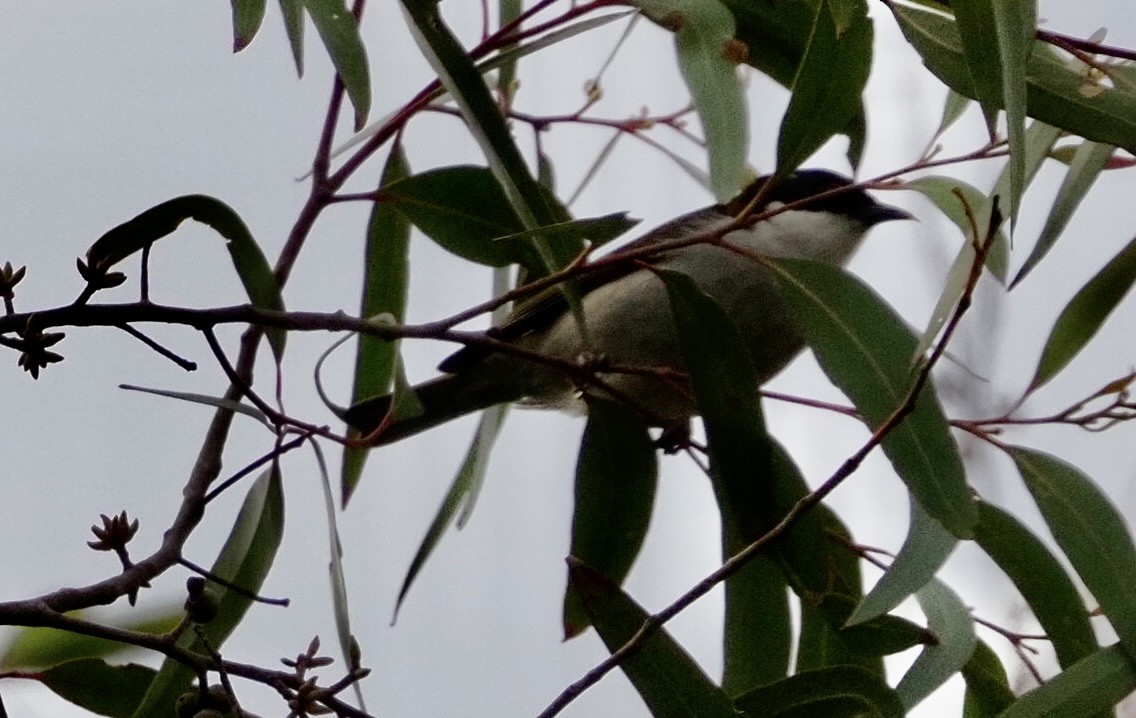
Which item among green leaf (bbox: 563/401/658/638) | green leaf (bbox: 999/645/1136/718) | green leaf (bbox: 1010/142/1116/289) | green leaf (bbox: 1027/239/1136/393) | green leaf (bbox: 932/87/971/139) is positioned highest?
green leaf (bbox: 932/87/971/139)

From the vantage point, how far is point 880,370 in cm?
151

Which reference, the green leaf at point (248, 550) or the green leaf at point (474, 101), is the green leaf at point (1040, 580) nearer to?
the green leaf at point (474, 101)

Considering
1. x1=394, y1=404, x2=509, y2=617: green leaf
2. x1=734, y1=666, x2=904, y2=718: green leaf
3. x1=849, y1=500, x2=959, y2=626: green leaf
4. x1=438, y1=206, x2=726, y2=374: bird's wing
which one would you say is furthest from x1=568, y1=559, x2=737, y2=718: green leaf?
x1=438, y1=206, x2=726, y2=374: bird's wing

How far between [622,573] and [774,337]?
70cm

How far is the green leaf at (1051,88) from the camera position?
1466 millimetres

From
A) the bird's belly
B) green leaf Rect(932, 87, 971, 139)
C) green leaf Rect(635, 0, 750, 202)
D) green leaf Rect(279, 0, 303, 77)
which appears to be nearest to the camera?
green leaf Rect(279, 0, 303, 77)

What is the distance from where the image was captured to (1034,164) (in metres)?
1.57

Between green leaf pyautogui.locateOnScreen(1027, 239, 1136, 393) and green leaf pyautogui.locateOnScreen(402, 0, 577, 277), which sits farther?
green leaf pyautogui.locateOnScreen(1027, 239, 1136, 393)

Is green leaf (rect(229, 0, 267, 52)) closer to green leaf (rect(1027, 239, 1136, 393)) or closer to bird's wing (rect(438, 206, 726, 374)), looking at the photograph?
bird's wing (rect(438, 206, 726, 374))

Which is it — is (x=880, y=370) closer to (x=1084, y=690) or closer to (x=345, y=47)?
(x=1084, y=690)

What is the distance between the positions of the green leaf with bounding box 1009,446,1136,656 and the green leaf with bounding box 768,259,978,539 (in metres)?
0.22

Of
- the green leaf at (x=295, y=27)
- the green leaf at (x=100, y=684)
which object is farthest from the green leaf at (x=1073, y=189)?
the green leaf at (x=100, y=684)

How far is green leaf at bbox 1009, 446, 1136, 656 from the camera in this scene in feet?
5.04

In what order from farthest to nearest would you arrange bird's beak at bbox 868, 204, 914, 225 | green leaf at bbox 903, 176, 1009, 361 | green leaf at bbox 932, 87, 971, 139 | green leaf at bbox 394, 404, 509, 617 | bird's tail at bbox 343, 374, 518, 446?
bird's beak at bbox 868, 204, 914, 225 → bird's tail at bbox 343, 374, 518, 446 → green leaf at bbox 932, 87, 971, 139 → green leaf at bbox 394, 404, 509, 617 → green leaf at bbox 903, 176, 1009, 361
